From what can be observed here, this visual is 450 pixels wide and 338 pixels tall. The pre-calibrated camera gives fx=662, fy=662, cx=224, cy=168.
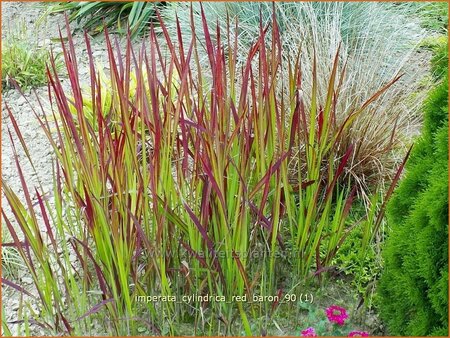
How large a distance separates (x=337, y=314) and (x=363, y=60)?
81.4 inches

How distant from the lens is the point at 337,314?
2.42 m

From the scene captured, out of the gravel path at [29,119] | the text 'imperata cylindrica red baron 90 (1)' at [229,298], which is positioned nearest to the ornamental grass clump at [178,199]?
the text 'imperata cylindrica red baron 90 (1)' at [229,298]

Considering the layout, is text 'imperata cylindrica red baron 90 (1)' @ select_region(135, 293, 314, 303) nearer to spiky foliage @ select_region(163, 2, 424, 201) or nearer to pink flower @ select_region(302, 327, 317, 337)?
pink flower @ select_region(302, 327, 317, 337)

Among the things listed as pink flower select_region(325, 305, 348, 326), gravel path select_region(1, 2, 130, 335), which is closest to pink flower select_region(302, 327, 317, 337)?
pink flower select_region(325, 305, 348, 326)

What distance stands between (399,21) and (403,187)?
2651 mm

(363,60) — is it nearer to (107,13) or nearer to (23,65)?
(23,65)

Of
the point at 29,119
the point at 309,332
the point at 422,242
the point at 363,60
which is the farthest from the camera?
the point at 29,119

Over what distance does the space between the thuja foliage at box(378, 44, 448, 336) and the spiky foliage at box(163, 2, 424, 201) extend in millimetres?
219

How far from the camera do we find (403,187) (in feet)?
7.50

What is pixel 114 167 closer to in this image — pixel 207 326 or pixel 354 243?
pixel 207 326

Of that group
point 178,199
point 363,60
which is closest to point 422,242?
point 178,199

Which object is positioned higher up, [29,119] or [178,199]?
[178,199]

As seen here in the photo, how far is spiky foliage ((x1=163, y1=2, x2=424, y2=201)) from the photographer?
320cm

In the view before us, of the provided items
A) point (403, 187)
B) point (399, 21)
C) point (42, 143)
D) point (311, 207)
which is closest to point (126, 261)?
point (311, 207)
